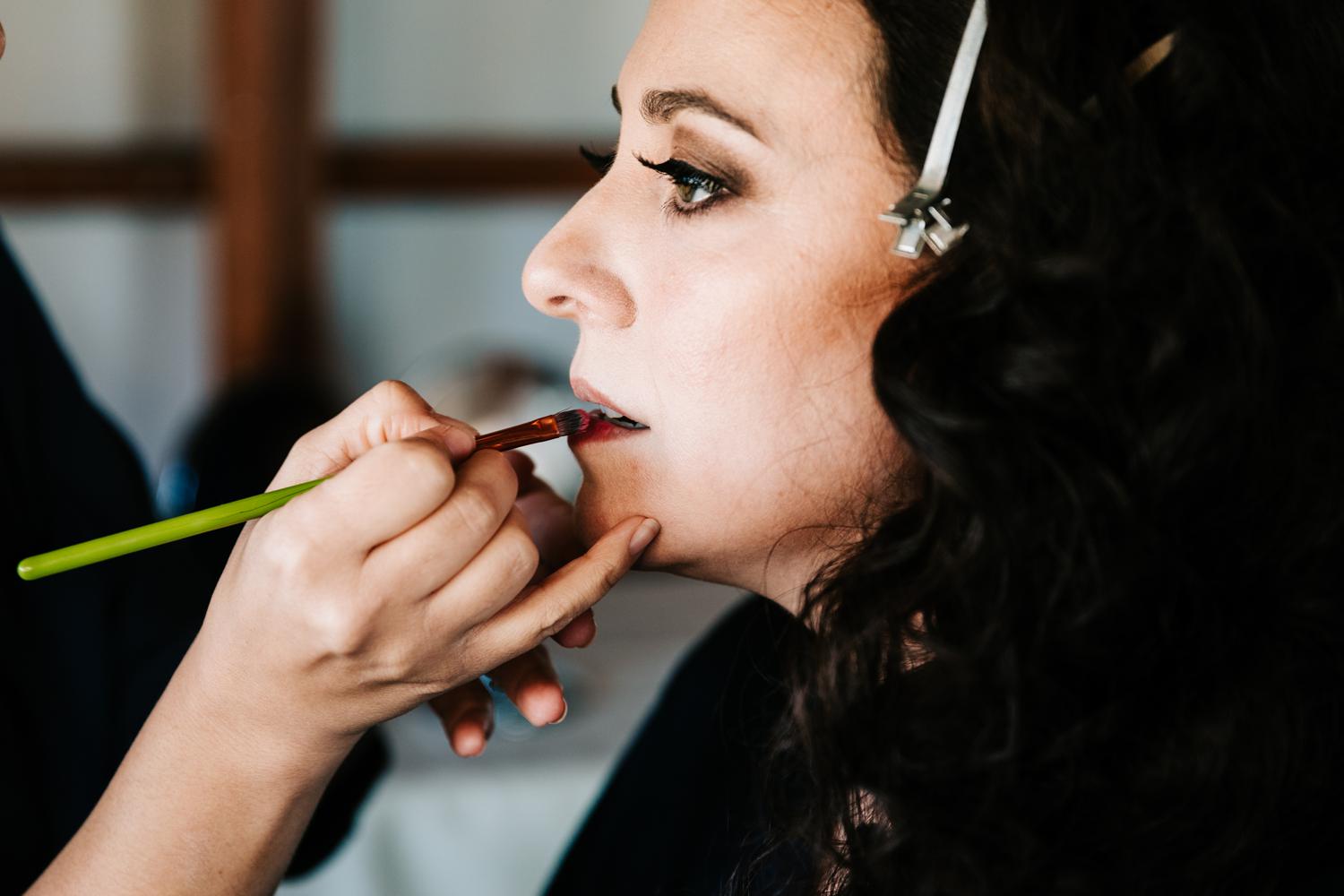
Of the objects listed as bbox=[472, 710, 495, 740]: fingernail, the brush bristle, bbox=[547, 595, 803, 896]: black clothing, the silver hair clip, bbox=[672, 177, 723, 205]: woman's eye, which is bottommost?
bbox=[547, 595, 803, 896]: black clothing

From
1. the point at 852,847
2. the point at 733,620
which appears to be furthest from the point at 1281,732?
the point at 733,620

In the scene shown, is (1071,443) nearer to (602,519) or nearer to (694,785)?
(602,519)

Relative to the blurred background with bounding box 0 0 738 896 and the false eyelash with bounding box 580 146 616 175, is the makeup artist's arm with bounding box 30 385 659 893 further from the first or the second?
the blurred background with bounding box 0 0 738 896

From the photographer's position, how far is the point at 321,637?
59 cm

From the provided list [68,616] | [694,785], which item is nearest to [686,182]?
[694,785]

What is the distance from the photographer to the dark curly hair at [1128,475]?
0.58 metres

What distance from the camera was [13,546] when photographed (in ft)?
3.04

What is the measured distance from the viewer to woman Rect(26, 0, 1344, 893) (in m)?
0.58

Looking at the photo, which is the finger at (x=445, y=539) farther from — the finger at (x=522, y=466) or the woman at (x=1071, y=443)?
the finger at (x=522, y=466)

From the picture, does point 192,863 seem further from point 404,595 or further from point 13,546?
point 13,546

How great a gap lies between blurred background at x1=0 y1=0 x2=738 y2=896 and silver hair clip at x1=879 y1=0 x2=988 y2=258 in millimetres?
1202

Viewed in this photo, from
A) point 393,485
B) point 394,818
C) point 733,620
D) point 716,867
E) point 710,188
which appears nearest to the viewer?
point 393,485

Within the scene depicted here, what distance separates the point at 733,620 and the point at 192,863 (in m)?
0.51

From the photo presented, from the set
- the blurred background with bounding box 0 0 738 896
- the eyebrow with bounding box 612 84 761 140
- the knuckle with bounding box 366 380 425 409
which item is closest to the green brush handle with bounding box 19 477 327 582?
the knuckle with bounding box 366 380 425 409
